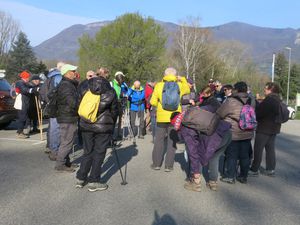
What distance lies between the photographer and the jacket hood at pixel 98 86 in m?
6.45

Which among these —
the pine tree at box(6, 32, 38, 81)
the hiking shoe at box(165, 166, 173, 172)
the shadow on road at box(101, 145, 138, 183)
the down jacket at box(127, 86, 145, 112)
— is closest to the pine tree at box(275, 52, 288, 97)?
the pine tree at box(6, 32, 38, 81)

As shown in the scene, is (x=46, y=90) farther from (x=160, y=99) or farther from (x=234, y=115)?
(x=234, y=115)

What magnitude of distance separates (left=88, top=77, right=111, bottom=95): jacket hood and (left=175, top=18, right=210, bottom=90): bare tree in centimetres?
5285

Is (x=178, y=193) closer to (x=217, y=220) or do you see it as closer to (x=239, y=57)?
(x=217, y=220)

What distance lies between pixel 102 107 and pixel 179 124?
1290 mm

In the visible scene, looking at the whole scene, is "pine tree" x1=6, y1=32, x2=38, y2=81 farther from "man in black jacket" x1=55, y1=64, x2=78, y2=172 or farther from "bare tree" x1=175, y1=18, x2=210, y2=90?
"man in black jacket" x1=55, y1=64, x2=78, y2=172

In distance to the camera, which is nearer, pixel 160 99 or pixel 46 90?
pixel 160 99

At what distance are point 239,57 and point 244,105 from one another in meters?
72.7

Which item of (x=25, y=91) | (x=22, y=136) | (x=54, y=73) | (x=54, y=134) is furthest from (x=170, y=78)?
(x=22, y=136)

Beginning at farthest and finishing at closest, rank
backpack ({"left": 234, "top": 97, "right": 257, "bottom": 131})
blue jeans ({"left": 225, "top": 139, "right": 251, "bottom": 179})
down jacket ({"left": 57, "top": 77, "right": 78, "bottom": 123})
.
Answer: down jacket ({"left": 57, "top": 77, "right": 78, "bottom": 123}) → blue jeans ({"left": 225, "top": 139, "right": 251, "bottom": 179}) → backpack ({"left": 234, "top": 97, "right": 257, "bottom": 131})

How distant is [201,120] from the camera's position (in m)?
6.61

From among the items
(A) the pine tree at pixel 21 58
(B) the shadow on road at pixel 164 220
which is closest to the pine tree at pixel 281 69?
(A) the pine tree at pixel 21 58

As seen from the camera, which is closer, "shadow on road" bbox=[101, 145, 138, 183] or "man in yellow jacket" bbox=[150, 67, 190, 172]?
"shadow on road" bbox=[101, 145, 138, 183]

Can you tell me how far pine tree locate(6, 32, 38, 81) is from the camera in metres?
60.8
